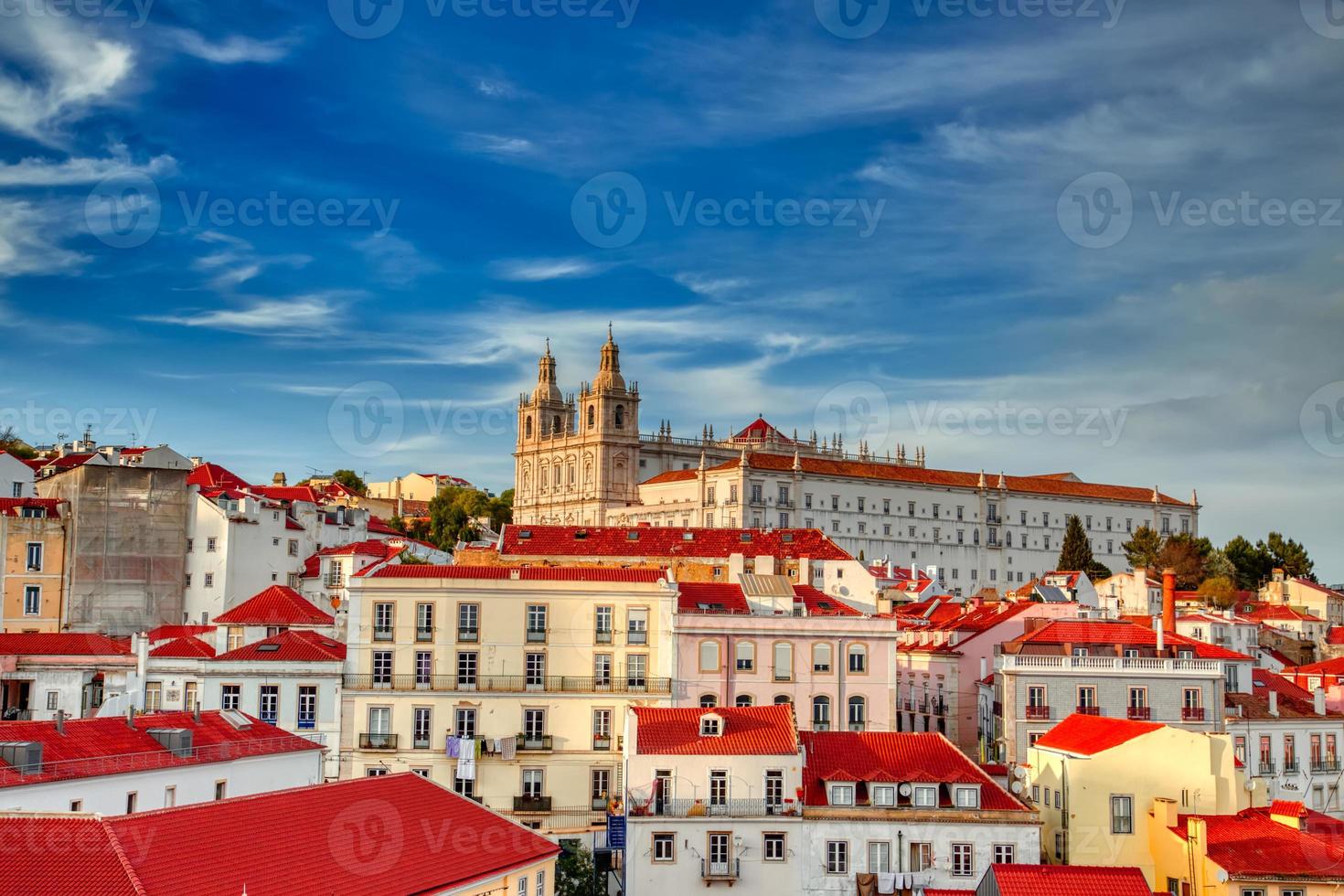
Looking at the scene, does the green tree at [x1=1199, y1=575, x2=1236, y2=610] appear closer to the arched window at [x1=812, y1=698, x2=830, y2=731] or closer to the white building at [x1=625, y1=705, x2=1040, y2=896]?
the arched window at [x1=812, y1=698, x2=830, y2=731]

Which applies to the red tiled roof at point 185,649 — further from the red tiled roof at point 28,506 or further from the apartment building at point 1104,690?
the apartment building at point 1104,690

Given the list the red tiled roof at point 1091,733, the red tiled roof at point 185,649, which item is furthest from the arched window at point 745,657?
the red tiled roof at point 185,649

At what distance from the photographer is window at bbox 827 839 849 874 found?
139ft

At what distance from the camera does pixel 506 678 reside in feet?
179

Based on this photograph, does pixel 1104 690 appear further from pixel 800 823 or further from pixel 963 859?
pixel 800 823

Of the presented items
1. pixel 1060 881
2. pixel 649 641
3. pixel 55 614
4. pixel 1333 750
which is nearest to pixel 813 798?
pixel 1060 881

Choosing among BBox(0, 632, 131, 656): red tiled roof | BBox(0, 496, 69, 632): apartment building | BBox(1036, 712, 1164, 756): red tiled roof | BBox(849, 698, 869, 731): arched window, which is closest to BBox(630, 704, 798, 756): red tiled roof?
BBox(1036, 712, 1164, 756): red tiled roof

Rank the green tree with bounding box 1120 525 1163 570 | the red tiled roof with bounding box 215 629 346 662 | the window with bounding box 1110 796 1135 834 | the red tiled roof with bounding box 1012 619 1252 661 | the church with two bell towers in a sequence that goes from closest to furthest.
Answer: the window with bounding box 1110 796 1135 834 < the red tiled roof with bounding box 215 629 346 662 < the red tiled roof with bounding box 1012 619 1252 661 < the green tree with bounding box 1120 525 1163 570 < the church with two bell towers

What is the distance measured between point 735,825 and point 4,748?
63.8ft

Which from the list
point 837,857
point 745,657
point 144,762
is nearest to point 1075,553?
point 745,657

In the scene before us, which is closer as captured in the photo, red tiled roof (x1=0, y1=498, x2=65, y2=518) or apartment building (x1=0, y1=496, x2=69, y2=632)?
apartment building (x1=0, y1=496, x2=69, y2=632)

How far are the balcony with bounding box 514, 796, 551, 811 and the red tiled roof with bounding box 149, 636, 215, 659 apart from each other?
1451cm

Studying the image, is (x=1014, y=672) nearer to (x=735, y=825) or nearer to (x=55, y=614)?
(x=735, y=825)

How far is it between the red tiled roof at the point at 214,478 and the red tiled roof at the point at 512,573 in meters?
36.7
